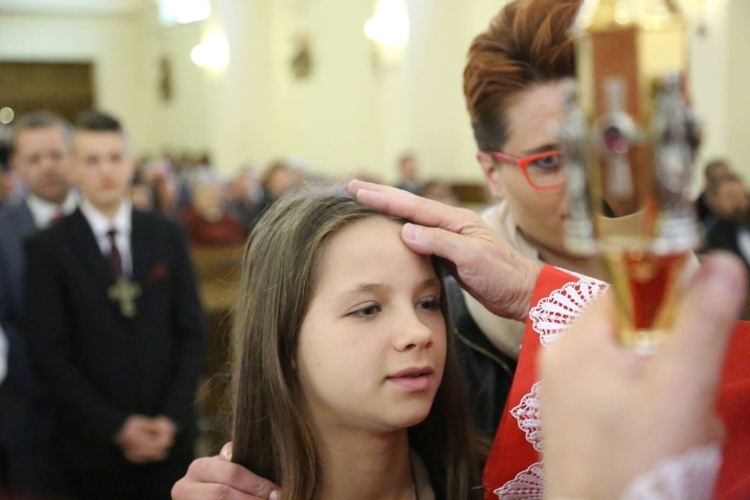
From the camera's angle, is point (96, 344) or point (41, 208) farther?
point (41, 208)

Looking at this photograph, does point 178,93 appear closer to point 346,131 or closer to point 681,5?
point 346,131

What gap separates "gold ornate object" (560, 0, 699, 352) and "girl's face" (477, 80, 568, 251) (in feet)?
3.07

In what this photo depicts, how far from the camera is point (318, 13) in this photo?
14.1m

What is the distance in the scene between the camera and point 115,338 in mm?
3365

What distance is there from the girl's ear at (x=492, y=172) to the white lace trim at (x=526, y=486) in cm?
60

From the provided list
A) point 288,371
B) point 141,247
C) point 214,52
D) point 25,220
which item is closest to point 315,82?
point 214,52

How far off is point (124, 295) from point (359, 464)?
214 cm

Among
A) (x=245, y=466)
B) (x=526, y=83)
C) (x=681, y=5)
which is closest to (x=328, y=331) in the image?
(x=245, y=466)

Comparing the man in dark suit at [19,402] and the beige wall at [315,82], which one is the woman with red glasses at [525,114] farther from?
the beige wall at [315,82]

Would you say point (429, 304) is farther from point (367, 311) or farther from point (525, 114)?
point (525, 114)

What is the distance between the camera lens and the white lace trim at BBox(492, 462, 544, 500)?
1.34 m

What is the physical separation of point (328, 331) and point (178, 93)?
17.6 m

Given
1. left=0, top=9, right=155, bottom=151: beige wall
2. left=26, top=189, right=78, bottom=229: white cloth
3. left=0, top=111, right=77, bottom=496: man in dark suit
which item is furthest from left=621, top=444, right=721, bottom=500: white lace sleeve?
left=0, top=9, right=155, bottom=151: beige wall

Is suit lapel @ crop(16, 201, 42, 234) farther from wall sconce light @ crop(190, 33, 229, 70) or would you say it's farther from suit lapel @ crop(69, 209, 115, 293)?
wall sconce light @ crop(190, 33, 229, 70)
